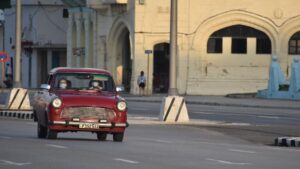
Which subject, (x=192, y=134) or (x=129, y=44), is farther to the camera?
(x=129, y=44)

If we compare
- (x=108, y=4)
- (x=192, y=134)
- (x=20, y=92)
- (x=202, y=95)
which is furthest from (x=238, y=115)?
(x=108, y=4)

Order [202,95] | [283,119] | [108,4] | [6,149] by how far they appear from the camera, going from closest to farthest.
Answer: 1. [6,149]
2. [283,119]
3. [202,95]
4. [108,4]

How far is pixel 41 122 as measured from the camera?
27.7 m

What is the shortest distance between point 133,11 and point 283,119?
3115cm

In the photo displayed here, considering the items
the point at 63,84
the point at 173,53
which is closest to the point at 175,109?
the point at 173,53

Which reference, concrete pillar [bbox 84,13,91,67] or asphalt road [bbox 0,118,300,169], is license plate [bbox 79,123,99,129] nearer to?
asphalt road [bbox 0,118,300,169]

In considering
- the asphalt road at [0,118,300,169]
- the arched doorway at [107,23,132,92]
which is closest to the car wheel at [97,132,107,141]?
the asphalt road at [0,118,300,169]

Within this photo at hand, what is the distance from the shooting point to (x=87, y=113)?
2666 centimetres

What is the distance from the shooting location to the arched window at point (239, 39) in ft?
245

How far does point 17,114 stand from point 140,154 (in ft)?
70.1

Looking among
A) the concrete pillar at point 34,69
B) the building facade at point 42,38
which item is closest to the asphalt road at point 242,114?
the concrete pillar at point 34,69

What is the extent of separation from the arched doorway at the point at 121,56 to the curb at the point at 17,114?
3385 cm

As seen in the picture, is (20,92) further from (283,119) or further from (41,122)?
(41,122)

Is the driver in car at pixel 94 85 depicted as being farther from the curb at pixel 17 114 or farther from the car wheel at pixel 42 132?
the curb at pixel 17 114
